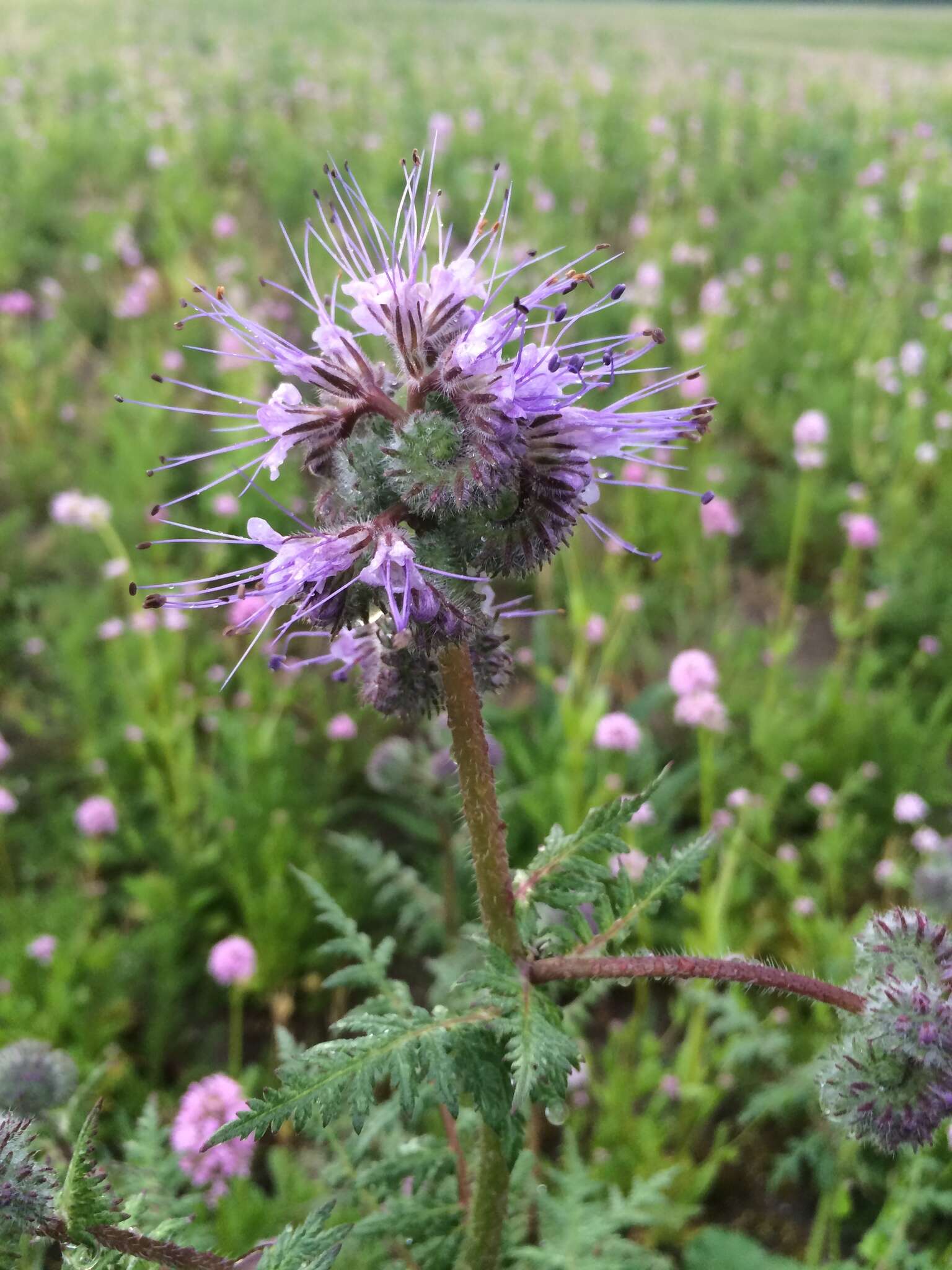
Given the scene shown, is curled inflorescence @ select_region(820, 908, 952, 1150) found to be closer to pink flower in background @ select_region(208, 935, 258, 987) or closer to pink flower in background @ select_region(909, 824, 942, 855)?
pink flower in background @ select_region(909, 824, 942, 855)

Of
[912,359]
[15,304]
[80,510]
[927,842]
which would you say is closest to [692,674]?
[927,842]

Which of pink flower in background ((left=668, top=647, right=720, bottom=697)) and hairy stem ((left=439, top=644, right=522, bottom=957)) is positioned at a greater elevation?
hairy stem ((left=439, top=644, right=522, bottom=957))

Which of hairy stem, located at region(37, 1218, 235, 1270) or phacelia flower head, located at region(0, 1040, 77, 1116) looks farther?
phacelia flower head, located at region(0, 1040, 77, 1116)

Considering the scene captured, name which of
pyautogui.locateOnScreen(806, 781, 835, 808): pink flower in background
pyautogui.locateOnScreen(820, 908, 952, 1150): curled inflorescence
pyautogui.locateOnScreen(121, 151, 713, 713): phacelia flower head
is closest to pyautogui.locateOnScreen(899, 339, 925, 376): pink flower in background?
pyautogui.locateOnScreen(806, 781, 835, 808): pink flower in background

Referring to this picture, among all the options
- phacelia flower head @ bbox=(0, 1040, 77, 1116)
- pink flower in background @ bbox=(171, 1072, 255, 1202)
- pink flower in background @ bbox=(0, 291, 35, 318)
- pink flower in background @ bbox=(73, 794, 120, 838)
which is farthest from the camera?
pink flower in background @ bbox=(0, 291, 35, 318)

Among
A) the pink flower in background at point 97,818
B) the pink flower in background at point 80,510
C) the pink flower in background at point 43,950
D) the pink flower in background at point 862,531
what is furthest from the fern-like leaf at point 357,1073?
the pink flower in background at point 862,531

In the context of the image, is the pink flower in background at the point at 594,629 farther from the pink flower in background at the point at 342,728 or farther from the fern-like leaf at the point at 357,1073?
the fern-like leaf at the point at 357,1073

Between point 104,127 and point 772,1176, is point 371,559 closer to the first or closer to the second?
point 772,1176
